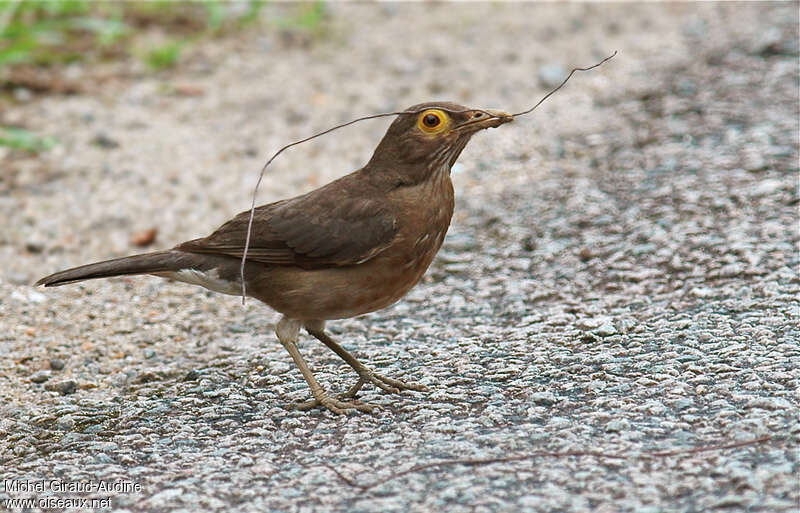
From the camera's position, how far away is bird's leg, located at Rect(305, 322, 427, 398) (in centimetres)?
504

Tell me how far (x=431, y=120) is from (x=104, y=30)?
6.15 meters

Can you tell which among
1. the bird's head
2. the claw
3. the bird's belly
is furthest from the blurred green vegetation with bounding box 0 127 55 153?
the claw

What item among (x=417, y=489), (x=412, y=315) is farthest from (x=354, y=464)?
(x=412, y=315)

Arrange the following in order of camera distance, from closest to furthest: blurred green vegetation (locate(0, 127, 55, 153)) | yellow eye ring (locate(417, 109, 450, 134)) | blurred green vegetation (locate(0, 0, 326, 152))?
1. yellow eye ring (locate(417, 109, 450, 134))
2. blurred green vegetation (locate(0, 127, 55, 153))
3. blurred green vegetation (locate(0, 0, 326, 152))

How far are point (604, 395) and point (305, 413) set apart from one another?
1.34 metres

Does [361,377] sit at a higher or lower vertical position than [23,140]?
lower

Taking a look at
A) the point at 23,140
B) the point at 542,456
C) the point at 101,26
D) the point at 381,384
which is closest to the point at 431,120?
the point at 381,384

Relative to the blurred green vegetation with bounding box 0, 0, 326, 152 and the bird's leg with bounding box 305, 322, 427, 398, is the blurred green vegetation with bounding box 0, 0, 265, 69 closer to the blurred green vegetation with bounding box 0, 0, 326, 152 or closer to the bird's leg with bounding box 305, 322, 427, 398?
the blurred green vegetation with bounding box 0, 0, 326, 152

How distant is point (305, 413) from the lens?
489 centimetres

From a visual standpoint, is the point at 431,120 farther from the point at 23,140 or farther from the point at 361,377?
the point at 23,140

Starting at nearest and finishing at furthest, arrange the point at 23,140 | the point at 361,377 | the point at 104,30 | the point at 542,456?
the point at 542,456, the point at 361,377, the point at 23,140, the point at 104,30

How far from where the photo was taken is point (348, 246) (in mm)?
4961

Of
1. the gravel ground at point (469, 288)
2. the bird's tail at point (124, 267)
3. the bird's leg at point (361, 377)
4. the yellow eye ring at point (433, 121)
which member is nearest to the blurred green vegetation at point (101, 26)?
the gravel ground at point (469, 288)

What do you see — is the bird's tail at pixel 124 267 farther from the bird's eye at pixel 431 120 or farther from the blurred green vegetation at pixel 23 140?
the blurred green vegetation at pixel 23 140
